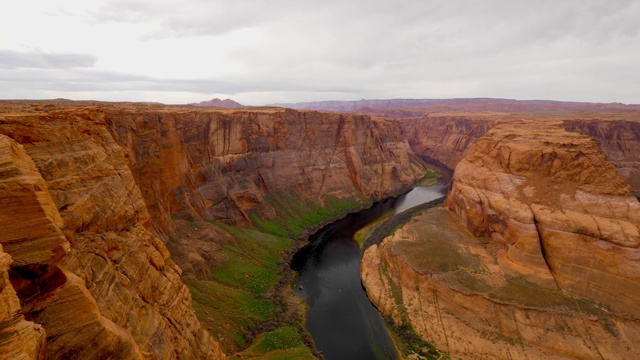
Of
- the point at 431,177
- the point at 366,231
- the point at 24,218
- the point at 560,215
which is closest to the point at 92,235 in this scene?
the point at 24,218

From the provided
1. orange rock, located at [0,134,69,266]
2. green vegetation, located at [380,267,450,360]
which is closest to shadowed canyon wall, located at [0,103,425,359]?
orange rock, located at [0,134,69,266]

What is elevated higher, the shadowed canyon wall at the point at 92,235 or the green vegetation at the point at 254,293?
the shadowed canyon wall at the point at 92,235

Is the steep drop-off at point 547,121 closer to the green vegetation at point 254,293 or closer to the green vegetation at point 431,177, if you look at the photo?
the green vegetation at point 431,177

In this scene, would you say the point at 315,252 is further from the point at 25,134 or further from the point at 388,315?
the point at 25,134

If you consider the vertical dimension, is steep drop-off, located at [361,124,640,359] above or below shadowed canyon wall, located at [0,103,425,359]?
below

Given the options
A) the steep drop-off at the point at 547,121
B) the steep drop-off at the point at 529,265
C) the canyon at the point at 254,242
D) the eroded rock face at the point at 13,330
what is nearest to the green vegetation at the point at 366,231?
the canyon at the point at 254,242

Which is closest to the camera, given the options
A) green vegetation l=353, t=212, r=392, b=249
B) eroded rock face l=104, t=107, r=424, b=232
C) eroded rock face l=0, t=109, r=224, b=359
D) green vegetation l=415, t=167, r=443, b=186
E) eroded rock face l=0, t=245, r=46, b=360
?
eroded rock face l=0, t=245, r=46, b=360

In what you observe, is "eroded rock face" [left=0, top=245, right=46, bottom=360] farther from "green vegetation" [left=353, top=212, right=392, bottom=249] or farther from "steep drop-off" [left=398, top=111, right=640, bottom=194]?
"steep drop-off" [left=398, top=111, right=640, bottom=194]

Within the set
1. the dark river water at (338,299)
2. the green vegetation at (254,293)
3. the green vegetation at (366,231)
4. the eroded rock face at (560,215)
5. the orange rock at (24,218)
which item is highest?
the orange rock at (24,218)
